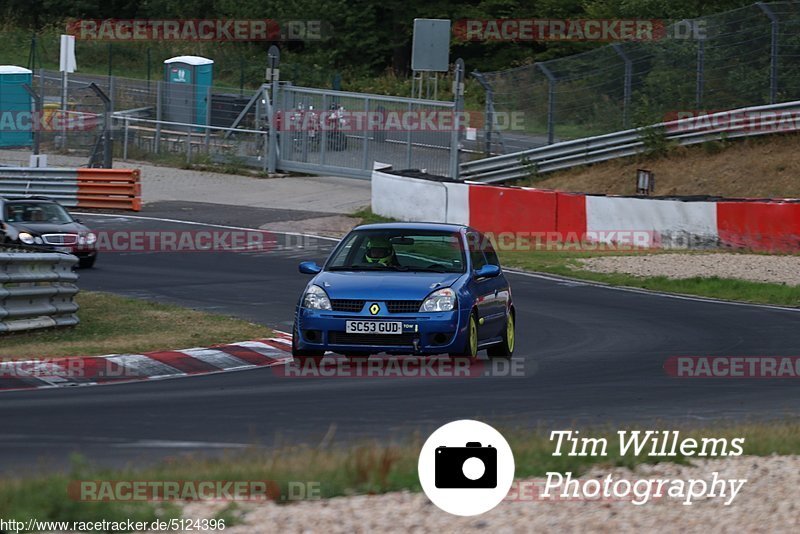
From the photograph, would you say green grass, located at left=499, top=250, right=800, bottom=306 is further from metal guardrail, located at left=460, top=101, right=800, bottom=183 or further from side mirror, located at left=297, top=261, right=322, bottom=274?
side mirror, located at left=297, top=261, right=322, bottom=274

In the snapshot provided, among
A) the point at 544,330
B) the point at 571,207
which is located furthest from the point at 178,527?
the point at 571,207

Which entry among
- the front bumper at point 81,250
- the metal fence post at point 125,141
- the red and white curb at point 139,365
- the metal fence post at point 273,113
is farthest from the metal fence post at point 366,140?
the red and white curb at point 139,365

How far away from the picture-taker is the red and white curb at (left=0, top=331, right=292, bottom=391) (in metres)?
11.7

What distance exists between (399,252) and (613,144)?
20.0 meters

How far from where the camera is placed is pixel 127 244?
86.1 ft

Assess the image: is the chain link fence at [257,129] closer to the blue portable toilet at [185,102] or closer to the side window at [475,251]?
the blue portable toilet at [185,102]

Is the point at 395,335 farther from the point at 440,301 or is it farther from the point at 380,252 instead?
the point at 380,252

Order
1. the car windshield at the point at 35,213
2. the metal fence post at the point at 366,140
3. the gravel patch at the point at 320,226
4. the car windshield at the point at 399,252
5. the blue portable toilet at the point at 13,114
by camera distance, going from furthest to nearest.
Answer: the blue portable toilet at the point at 13,114 → the metal fence post at the point at 366,140 → the gravel patch at the point at 320,226 → the car windshield at the point at 35,213 → the car windshield at the point at 399,252

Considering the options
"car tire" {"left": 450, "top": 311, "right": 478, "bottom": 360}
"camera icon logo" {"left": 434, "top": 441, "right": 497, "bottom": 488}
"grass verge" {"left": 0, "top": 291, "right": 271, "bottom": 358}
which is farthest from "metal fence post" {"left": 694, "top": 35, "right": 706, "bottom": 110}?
"camera icon logo" {"left": 434, "top": 441, "right": 497, "bottom": 488}

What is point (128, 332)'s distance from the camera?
1467 cm

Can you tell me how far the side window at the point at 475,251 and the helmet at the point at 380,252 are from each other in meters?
0.82

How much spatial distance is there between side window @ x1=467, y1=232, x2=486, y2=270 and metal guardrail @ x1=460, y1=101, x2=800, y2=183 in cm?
1832

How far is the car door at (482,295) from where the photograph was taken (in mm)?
12750

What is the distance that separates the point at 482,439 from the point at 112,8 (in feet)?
217
